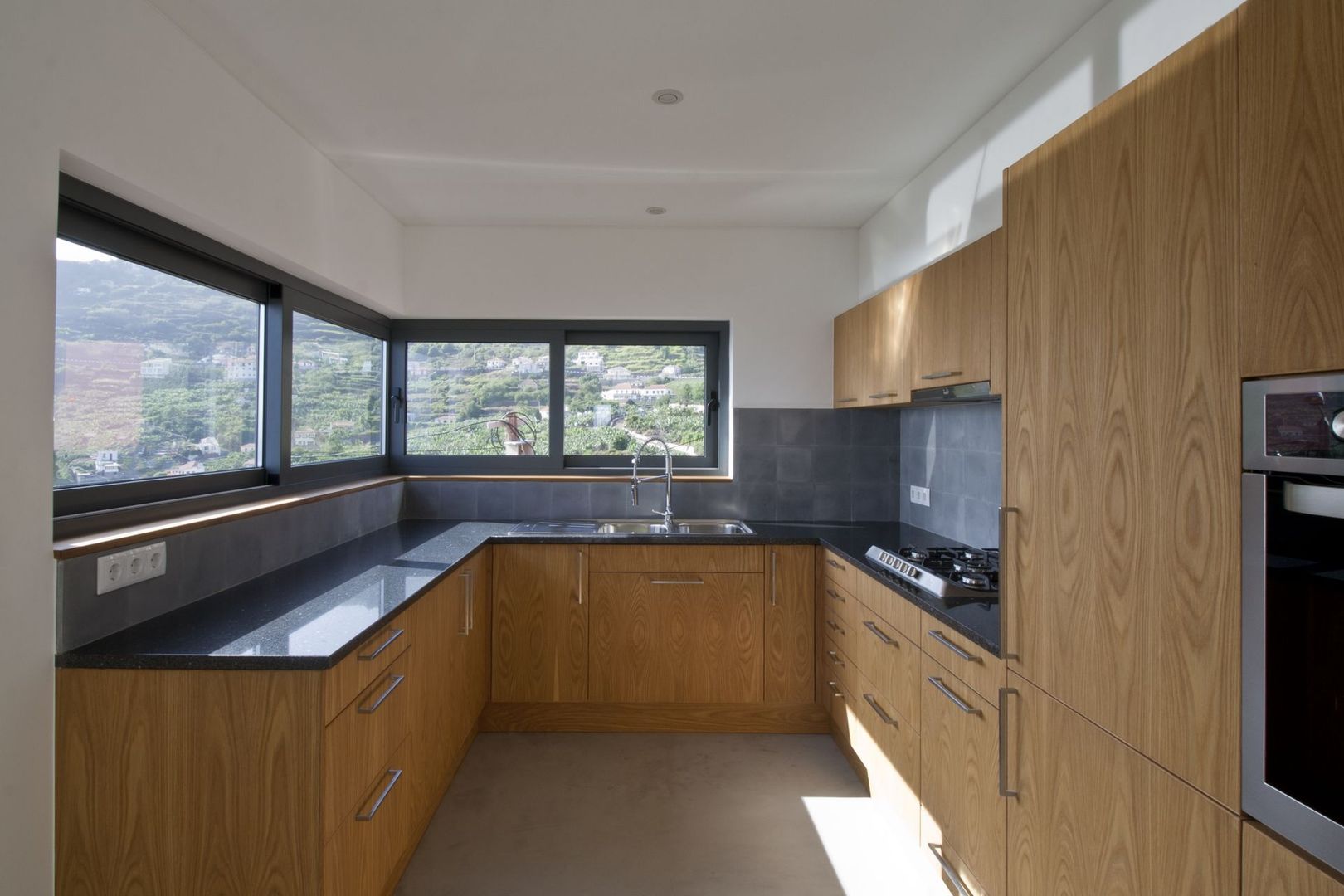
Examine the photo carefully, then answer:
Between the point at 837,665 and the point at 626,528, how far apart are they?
130 cm

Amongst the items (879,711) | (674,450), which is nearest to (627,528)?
(674,450)

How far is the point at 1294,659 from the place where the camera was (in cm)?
93

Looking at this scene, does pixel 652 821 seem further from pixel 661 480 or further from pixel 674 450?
pixel 674 450

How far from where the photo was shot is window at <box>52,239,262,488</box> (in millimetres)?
1741

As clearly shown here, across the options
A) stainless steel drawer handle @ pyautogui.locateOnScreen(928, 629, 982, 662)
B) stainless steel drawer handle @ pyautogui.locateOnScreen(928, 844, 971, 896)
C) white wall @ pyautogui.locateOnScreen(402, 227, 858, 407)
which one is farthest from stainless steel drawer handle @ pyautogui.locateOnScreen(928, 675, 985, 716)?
white wall @ pyautogui.locateOnScreen(402, 227, 858, 407)

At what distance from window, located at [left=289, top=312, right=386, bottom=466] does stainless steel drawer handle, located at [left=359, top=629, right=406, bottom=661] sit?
1205 mm

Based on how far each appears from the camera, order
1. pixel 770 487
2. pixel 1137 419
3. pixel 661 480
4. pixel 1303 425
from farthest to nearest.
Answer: pixel 770 487 < pixel 661 480 < pixel 1137 419 < pixel 1303 425

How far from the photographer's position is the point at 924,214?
9.41 ft

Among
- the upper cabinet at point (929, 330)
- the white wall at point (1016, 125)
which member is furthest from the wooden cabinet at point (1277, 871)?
the white wall at point (1016, 125)

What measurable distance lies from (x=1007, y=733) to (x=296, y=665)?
5.31ft

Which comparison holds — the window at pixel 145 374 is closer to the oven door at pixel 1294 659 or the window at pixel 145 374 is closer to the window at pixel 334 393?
the window at pixel 334 393

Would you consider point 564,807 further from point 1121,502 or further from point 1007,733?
point 1121,502

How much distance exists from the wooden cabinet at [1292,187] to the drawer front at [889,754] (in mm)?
1641

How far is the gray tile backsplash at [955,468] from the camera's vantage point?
2.75m
